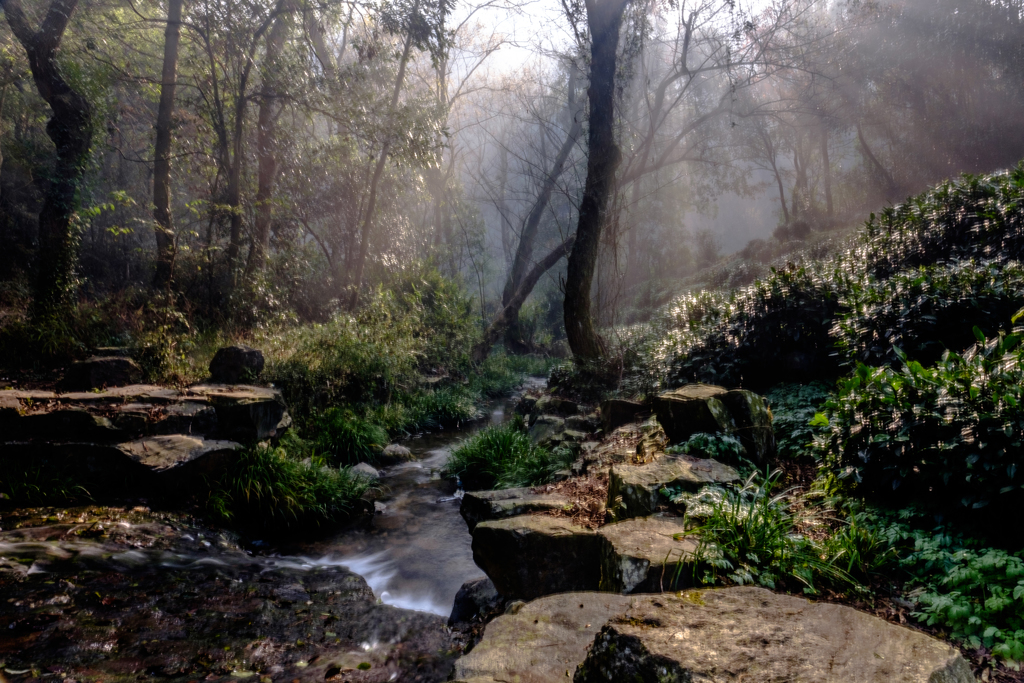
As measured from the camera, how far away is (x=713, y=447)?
447 centimetres

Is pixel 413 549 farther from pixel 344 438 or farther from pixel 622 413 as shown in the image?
pixel 344 438

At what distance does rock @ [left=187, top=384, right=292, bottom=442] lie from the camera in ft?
22.2

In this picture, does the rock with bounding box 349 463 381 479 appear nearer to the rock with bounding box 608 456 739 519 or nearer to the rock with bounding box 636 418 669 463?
the rock with bounding box 636 418 669 463

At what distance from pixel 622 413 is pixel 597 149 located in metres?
5.30

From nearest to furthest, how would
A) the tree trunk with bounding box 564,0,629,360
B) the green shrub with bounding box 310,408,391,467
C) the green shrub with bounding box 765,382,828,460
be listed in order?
the green shrub with bounding box 765,382,828,460 → the green shrub with bounding box 310,408,391,467 → the tree trunk with bounding box 564,0,629,360

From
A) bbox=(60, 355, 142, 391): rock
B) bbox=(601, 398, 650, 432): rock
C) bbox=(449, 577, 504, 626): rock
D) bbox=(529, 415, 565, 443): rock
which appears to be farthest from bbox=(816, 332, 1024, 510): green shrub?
bbox=(60, 355, 142, 391): rock

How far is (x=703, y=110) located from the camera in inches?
1100

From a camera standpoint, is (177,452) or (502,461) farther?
(502,461)

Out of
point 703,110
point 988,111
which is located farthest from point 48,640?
point 703,110

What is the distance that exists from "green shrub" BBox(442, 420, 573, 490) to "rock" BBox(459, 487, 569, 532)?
97 centimetres

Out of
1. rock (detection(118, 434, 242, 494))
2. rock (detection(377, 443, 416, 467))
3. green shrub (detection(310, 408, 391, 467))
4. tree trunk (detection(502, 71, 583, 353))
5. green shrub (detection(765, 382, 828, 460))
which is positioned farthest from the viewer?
tree trunk (detection(502, 71, 583, 353))

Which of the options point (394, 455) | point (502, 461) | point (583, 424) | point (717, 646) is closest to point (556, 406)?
point (583, 424)

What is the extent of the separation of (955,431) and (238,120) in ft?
43.9

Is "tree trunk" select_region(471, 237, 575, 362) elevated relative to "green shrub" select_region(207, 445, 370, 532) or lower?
elevated
